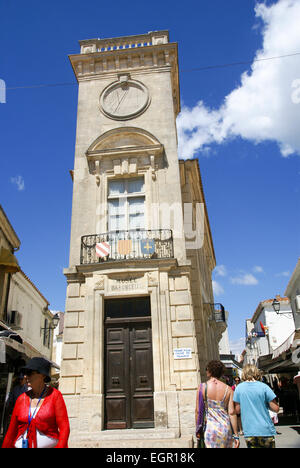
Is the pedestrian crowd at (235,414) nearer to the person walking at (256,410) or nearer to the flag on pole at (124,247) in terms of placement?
the person walking at (256,410)

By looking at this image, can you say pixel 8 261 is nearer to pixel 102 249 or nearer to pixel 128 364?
pixel 102 249

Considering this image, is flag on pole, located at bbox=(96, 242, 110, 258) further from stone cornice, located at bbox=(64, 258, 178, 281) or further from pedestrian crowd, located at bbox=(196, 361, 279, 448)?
pedestrian crowd, located at bbox=(196, 361, 279, 448)

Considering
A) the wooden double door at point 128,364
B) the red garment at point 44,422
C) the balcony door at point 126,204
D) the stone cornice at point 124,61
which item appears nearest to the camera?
the red garment at point 44,422

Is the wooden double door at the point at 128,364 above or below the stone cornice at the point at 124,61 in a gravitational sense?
below

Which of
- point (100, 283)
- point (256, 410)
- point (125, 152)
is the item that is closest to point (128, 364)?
point (100, 283)

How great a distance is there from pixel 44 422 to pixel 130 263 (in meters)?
7.27

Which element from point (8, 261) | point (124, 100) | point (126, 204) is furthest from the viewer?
point (8, 261)

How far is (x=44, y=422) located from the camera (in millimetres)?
3389

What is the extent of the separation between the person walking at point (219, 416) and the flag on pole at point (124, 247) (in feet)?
21.0

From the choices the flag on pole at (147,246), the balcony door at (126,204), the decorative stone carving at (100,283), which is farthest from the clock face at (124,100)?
the decorative stone carving at (100,283)

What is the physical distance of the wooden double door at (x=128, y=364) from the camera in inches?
379

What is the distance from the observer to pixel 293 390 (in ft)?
55.6

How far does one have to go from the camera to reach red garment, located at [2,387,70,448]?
3367 millimetres

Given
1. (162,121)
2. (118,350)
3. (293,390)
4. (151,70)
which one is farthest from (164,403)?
(151,70)
